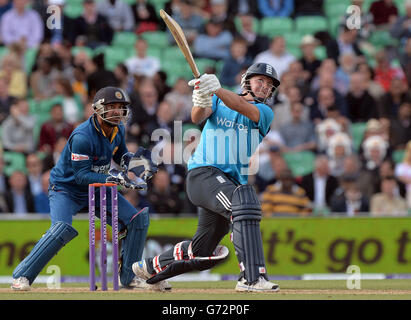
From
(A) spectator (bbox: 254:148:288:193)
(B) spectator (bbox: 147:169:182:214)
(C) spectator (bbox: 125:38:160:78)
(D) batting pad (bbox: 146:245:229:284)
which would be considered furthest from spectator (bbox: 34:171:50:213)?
(D) batting pad (bbox: 146:245:229:284)

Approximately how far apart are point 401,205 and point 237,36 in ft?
15.4

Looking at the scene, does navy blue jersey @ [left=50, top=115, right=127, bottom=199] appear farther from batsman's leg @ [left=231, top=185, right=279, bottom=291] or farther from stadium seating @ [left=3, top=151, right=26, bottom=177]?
stadium seating @ [left=3, top=151, right=26, bottom=177]

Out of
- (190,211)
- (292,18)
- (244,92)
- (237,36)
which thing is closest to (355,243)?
(190,211)

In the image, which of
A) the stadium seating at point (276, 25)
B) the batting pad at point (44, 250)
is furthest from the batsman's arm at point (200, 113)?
the stadium seating at point (276, 25)

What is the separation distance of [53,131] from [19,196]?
143 cm

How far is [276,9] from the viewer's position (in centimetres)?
1712

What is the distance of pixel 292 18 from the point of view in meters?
17.1

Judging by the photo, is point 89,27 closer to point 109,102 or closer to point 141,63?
point 141,63

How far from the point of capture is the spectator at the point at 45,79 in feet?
50.1

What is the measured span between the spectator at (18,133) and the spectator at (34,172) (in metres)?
0.60

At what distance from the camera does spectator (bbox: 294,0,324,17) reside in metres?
17.1

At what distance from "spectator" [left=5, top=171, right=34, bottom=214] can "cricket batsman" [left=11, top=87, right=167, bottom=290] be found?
442 centimetres
